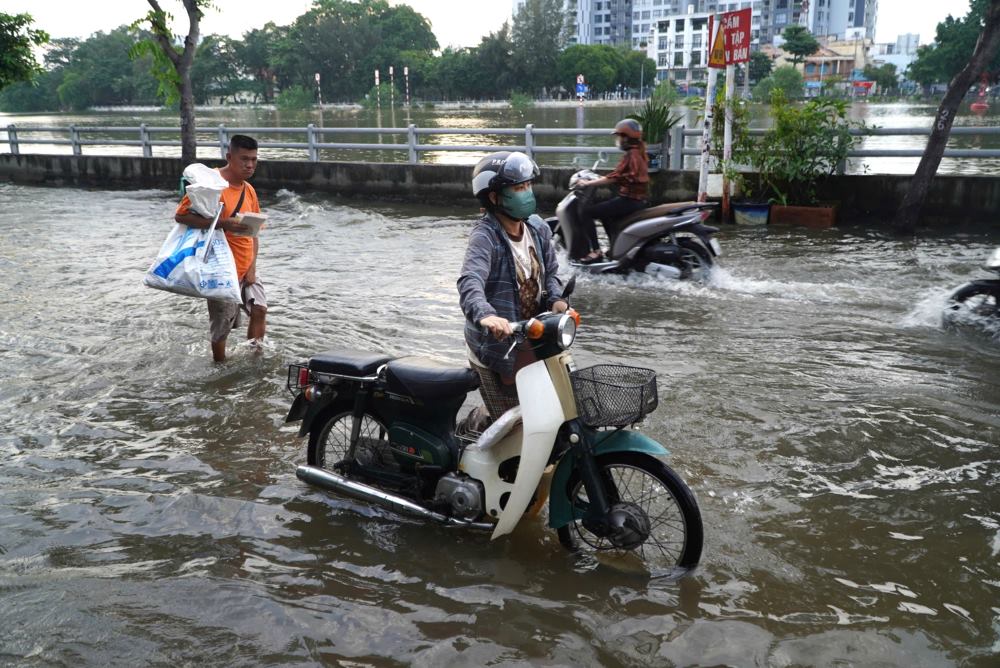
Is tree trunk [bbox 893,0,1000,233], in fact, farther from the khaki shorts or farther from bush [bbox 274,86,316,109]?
bush [bbox 274,86,316,109]

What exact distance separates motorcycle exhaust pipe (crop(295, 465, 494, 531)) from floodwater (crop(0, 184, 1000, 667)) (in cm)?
14

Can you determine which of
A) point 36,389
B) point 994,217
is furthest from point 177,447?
point 994,217

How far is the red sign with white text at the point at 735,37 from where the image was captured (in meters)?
10.2

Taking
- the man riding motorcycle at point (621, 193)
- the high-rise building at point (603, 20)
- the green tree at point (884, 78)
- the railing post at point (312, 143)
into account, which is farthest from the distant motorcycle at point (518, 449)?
the high-rise building at point (603, 20)

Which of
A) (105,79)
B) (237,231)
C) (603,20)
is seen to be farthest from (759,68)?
(237,231)

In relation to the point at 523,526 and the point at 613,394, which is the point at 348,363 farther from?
the point at 613,394

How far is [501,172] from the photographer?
3336 mm

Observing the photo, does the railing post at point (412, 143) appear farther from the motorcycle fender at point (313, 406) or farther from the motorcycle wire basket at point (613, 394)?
the motorcycle wire basket at point (613, 394)

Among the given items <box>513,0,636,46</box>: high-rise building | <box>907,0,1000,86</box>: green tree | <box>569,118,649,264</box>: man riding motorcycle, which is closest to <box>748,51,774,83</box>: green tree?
<box>907,0,1000,86</box>: green tree

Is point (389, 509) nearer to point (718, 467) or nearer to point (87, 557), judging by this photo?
point (87, 557)

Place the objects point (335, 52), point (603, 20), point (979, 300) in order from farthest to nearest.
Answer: point (603, 20) < point (335, 52) < point (979, 300)

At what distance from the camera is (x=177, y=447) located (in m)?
4.67

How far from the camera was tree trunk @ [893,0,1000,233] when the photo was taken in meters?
9.33

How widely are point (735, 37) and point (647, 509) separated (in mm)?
8596
